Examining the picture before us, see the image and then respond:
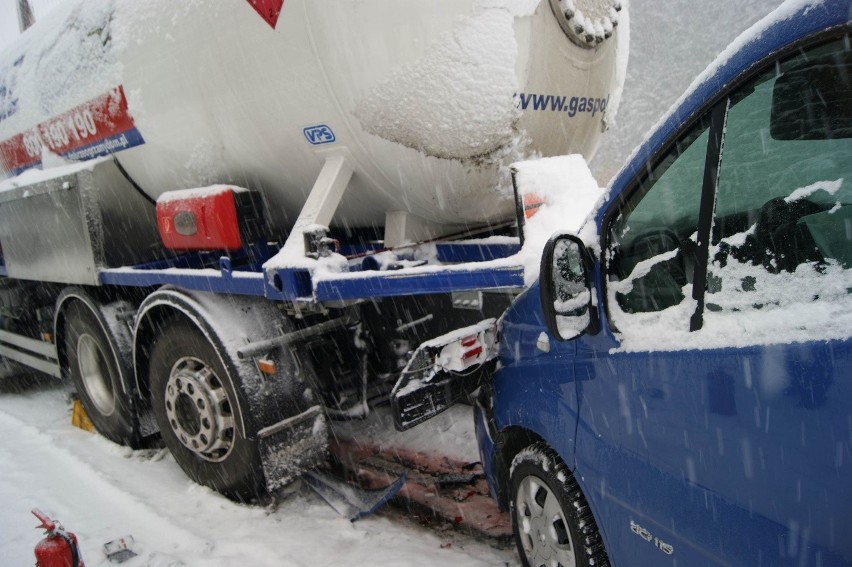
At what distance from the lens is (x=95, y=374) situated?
4.94 meters

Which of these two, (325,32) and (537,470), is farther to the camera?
(325,32)

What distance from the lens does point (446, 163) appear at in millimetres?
2877

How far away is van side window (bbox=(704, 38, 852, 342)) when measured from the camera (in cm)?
132

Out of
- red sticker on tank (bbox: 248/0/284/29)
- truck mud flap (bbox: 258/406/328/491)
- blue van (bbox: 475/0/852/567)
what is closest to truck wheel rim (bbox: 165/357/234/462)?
truck mud flap (bbox: 258/406/328/491)

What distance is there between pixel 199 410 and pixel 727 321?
3025 millimetres

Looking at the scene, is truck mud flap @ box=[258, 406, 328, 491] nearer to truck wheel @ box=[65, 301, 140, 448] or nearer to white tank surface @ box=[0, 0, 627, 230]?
white tank surface @ box=[0, 0, 627, 230]

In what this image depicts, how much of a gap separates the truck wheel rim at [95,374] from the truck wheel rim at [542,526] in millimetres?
3706

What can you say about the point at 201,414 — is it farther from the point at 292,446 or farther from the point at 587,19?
the point at 587,19

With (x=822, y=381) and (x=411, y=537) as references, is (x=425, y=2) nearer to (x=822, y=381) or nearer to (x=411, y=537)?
(x=822, y=381)

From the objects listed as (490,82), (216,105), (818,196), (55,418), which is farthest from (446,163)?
(55,418)

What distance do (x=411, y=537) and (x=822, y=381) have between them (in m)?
2.34

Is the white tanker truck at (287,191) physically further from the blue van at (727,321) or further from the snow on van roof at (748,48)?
the snow on van roof at (748,48)

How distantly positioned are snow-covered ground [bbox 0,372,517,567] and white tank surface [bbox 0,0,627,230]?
5.76 ft

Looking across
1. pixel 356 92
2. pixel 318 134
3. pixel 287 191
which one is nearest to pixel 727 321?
pixel 356 92
